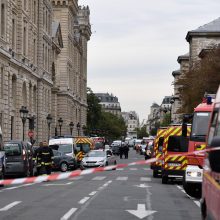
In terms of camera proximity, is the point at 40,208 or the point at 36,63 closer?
the point at 40,208

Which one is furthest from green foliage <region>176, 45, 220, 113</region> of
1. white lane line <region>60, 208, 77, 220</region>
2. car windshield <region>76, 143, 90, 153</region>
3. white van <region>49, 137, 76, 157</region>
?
white lane line <region>60, 208, 77, 220</region>

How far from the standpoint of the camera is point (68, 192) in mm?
22344

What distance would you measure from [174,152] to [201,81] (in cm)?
2983

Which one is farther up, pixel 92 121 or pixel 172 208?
pixel 92 121

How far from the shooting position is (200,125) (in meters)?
20.7

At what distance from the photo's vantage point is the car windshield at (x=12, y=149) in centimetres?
3253

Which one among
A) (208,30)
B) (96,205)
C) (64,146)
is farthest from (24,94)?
(208,30)

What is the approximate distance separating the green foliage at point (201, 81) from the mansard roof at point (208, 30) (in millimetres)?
52626

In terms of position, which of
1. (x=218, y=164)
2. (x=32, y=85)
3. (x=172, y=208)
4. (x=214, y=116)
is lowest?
(x=172, y=208)

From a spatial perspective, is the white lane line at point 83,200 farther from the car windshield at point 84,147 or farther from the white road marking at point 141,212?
the car windshield at point 84,147

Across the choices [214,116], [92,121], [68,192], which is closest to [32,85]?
[68,192]

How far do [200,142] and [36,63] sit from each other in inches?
2239

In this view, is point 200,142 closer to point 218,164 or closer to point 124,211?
point 124,211

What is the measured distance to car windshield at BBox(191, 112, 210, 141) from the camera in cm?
2050
